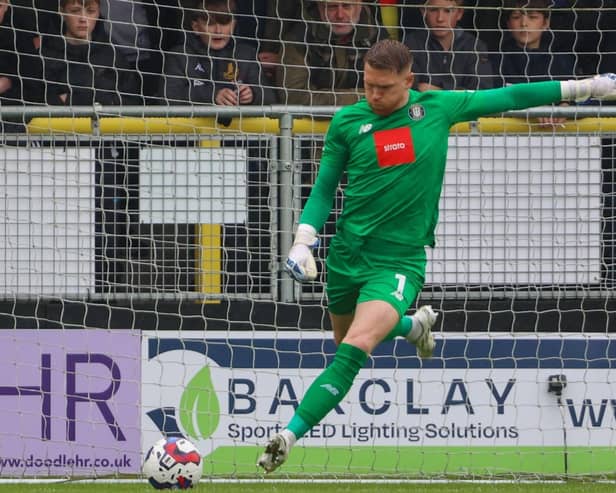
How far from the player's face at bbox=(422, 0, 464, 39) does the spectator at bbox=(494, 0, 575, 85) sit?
38cm

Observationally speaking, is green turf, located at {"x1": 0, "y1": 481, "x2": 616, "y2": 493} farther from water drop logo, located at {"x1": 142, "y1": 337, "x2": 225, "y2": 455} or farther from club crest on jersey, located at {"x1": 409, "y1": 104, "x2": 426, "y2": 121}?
club crest on jersey, located at {"x1": 409, "y1": 104, "x2": 426, "y2": 121}

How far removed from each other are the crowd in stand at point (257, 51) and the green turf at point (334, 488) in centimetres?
263

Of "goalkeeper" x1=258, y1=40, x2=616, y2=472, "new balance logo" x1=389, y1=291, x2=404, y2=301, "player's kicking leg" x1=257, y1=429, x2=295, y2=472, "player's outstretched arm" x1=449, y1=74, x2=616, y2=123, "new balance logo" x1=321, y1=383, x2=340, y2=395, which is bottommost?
"player's kicking leg" x1=257, y1=429, x2=295, y2=472

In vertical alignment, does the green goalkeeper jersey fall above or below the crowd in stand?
below

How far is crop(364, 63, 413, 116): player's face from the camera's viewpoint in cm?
672

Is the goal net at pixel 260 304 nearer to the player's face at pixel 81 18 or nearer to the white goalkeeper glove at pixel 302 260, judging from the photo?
the player's face at pixel 81 18

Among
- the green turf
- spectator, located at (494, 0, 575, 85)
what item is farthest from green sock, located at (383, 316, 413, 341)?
spectator, located at (494, 0, 575, 85)

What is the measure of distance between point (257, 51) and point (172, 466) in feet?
12.5

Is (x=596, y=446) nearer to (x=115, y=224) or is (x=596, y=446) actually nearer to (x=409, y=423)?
(x=409, y=423)

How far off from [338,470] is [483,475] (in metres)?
0.91

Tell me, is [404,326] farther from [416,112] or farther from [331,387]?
[416,112]

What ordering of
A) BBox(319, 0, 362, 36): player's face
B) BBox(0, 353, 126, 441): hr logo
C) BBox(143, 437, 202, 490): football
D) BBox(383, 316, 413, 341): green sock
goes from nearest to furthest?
BBox(143, 437, 202, 490): football, BBox(383, 316, 413, 341): green sock, BBox(0, 353, 126, 441): hr logo, BBox(319, 0, 362, 36): player's face

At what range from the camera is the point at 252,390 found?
8898 millimetres

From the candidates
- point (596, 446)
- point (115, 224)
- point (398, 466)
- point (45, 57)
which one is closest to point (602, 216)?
point (596, 446)
